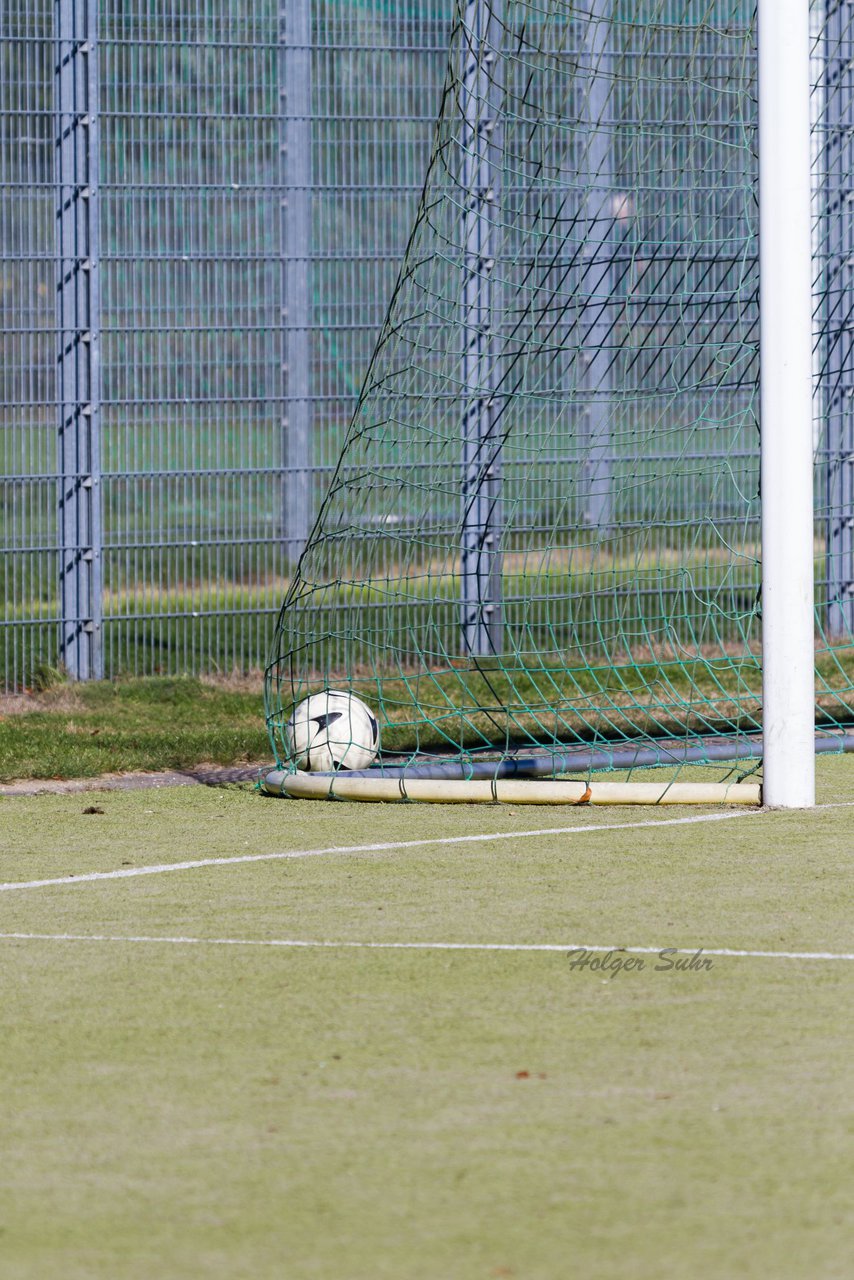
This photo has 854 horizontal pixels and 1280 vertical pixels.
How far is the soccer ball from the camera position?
27.1ft

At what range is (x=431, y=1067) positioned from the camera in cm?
412

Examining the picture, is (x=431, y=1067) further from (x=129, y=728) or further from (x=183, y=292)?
(x=183, y=292)

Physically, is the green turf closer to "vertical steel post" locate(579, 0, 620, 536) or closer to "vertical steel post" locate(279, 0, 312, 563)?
"vertical steel post" locate(279, 0, 312, 563)

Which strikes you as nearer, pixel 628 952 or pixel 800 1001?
pixel 800 1001

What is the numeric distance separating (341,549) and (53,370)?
2.02 metres

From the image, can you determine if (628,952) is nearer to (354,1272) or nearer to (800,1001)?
(800,1001)

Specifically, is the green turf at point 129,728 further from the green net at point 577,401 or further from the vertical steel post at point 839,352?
the vertical steel post at point 839,352

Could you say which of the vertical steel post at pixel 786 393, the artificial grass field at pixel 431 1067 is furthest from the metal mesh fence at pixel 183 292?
the vertical steel post at pixel 786 393

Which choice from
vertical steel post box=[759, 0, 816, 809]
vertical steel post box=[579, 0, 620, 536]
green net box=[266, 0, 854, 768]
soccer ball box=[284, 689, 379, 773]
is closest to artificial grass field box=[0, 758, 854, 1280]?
vertical steel post box=[759, 0, 816, 809]

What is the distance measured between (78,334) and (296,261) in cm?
144

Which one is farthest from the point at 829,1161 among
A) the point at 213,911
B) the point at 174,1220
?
the point at 213,911

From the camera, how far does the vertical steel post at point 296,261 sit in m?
12.0

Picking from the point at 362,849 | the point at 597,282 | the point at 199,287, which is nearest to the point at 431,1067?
the point at 362,849

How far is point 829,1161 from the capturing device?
3484 mm
